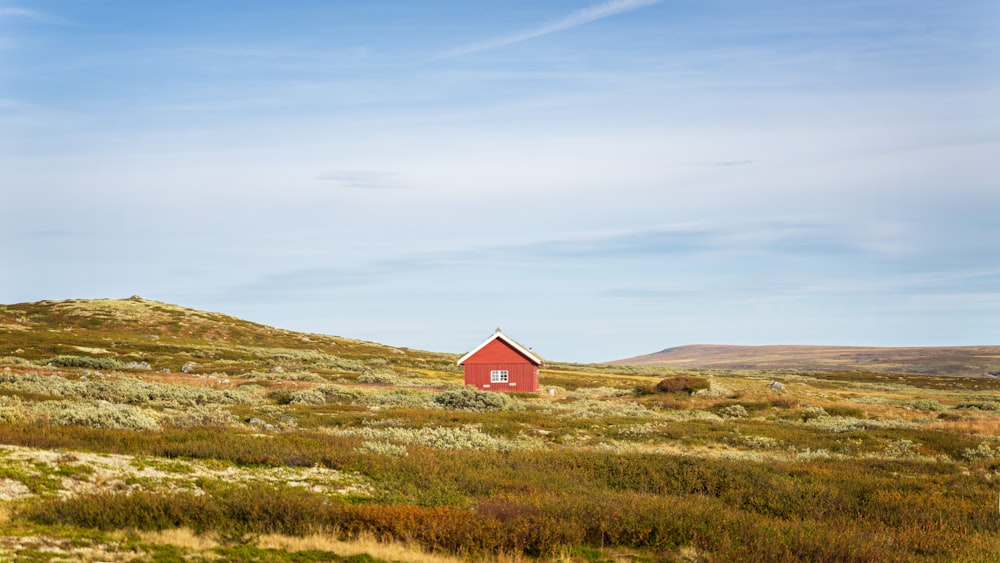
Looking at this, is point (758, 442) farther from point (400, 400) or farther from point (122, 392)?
point (122, 392)

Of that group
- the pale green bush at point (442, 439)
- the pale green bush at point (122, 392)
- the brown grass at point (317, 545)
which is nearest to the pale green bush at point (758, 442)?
the pale green bush at point (442, 439)

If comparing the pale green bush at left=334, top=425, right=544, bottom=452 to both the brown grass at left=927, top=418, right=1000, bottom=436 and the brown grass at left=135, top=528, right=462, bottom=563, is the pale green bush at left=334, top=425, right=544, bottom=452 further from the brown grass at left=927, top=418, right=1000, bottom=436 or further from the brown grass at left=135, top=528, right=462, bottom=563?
the brown grass at left=927, top=418, right=1000, bottom=436

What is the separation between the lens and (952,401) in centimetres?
7100

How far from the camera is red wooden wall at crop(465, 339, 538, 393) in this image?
60.2 meters

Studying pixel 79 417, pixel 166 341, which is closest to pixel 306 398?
pixel 79 417

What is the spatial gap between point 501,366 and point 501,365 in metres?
0.08

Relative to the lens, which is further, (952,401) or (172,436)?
(952,401)

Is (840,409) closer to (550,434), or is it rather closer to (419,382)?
(550,434)

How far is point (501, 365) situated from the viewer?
60.4 metres

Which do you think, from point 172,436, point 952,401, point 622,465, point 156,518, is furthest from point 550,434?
point 952,401

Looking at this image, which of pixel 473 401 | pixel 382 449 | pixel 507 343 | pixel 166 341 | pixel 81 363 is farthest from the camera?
pixel 166 341

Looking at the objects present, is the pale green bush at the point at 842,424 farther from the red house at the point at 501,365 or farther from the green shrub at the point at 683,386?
the red house at the point at 501,365

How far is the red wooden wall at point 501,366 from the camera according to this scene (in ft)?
198

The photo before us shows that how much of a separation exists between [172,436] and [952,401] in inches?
2973
